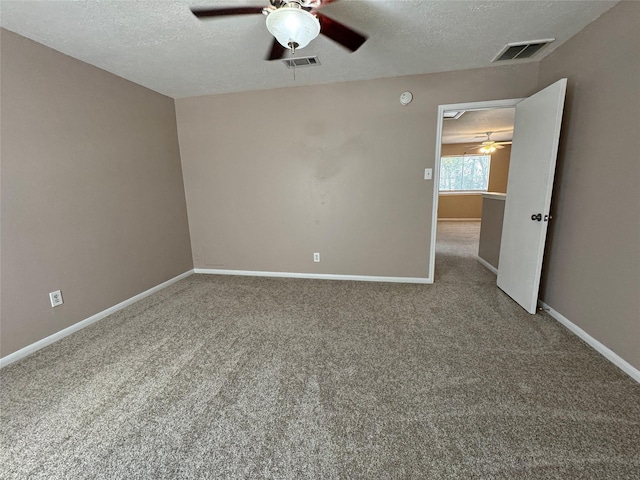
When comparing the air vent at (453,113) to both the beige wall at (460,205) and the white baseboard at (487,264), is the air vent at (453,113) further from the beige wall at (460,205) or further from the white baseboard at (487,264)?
the beige wall at (460,205)

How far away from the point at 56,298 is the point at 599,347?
4222 mm

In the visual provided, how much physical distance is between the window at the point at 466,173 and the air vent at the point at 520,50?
5579mm

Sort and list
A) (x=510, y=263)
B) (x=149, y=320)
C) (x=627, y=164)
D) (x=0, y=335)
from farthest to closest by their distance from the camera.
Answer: (x=510, y=263) < (x=149, y=320) < (x=0, y=335) < (x=627, y=164)

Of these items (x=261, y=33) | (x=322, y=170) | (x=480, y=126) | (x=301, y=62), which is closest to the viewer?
(x=261, y=33)

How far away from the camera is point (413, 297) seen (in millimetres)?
2881

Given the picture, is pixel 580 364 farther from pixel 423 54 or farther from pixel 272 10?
pixel 272 10

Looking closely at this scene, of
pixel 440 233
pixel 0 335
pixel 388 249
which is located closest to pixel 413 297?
pixel 388 249

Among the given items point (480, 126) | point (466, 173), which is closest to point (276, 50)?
point (480, 126)

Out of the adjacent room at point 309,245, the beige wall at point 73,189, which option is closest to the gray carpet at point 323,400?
the adjacent room at point 309,245

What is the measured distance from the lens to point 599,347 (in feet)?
6.17

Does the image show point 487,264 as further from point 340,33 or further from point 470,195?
point 470,195

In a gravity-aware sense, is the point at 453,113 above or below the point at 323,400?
above

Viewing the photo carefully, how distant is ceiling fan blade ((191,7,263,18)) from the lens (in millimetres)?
1419

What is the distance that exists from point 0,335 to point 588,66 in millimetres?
4769
